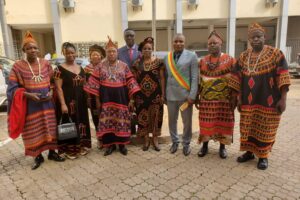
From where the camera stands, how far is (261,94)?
3369mm

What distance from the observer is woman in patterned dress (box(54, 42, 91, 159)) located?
3.72 metres

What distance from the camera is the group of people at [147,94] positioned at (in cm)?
339

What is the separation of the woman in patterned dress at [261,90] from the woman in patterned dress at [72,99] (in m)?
2.26

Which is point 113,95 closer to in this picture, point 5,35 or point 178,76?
point 178,76

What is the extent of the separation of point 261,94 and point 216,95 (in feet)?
1.94

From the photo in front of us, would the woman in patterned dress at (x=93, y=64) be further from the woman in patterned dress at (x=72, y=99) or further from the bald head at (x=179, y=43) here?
the bald head at (x=179, y=43)

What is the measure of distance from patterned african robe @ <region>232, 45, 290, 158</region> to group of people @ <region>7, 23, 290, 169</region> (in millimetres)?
12

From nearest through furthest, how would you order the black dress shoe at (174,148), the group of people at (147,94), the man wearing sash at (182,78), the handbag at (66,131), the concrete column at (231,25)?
the group of people at (147,94) → the handbag at (66,131) → the man wearing sash at (182,78) → the black dress shoe at (174,148) → the concrete column at (231,25)

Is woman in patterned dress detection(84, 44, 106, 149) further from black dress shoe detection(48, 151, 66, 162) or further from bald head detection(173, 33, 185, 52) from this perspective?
bald head detection(173, 33, 185, 52)

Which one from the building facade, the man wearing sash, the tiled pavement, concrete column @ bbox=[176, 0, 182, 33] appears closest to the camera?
the tiled pavement

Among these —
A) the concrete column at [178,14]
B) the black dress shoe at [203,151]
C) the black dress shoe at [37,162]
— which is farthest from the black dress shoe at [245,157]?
the concrete column at [178,14]

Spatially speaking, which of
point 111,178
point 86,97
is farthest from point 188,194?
point 86,97

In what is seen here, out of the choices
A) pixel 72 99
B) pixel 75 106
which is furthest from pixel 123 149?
pixel 72 99

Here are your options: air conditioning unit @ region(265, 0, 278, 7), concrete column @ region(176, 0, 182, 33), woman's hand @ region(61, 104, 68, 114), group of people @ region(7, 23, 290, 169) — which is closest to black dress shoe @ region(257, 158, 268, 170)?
group of people @ region(7, 23, 290, 169)
